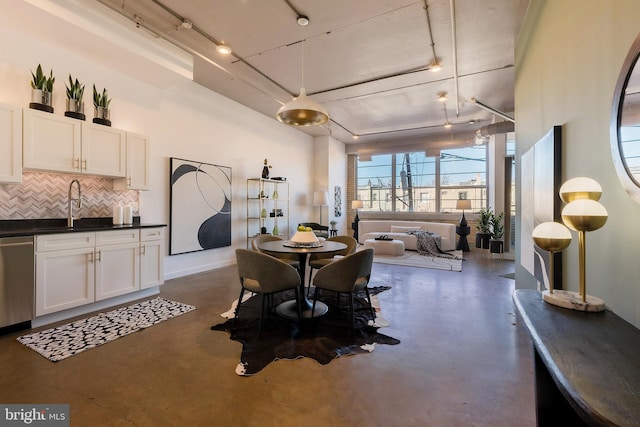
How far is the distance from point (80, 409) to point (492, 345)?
9.89 ft

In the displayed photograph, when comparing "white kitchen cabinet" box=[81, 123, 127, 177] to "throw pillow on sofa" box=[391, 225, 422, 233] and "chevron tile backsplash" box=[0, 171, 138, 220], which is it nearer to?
"chevron tile backsplash" box=[0, 171, 138, 220]

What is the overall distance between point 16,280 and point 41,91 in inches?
77.8

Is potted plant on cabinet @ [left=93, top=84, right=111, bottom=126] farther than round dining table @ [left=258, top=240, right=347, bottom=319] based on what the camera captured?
Yes

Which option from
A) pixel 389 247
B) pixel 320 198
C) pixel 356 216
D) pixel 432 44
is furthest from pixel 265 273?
pixel 356 216

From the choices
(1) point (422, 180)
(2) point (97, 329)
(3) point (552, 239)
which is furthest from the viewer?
(1) point (422, 180)

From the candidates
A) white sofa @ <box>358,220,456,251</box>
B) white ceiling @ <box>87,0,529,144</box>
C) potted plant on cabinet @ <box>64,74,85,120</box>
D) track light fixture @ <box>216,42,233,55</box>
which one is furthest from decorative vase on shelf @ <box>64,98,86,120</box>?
white sofa @ <box>358,220,456,251</box>

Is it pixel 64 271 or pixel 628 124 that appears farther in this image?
pixel 64 271

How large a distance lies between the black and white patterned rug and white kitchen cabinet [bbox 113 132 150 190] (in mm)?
1563

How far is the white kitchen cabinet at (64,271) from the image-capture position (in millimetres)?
2840

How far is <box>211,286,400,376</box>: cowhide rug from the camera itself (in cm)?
234

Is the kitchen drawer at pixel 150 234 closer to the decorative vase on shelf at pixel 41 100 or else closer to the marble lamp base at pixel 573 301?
the decorative vase on shelf at pixel 41 100

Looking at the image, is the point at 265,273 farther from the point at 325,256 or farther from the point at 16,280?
the point at 16,280

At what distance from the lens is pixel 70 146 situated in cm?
326

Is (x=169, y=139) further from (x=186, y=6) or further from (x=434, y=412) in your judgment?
(x=434, y=412)
